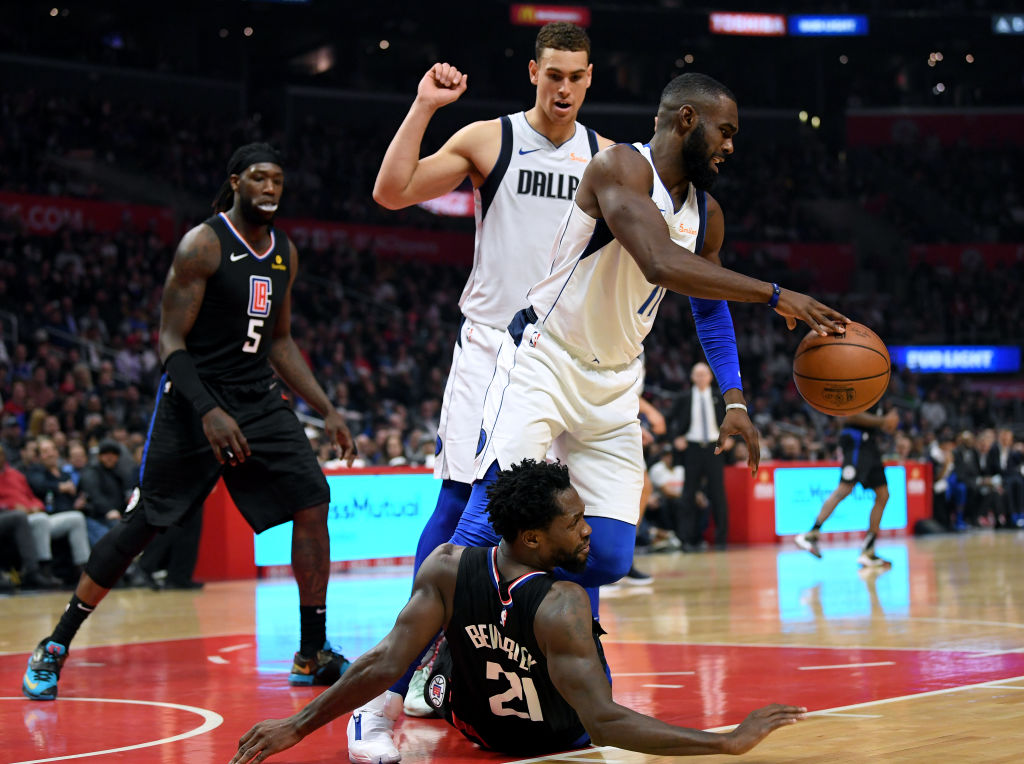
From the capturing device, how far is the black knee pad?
18.2ft

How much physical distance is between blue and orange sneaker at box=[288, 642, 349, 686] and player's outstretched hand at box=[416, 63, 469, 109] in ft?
7.59

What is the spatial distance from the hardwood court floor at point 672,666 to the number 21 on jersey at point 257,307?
1.48 m

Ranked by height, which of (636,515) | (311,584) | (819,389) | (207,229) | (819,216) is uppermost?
(819,216)

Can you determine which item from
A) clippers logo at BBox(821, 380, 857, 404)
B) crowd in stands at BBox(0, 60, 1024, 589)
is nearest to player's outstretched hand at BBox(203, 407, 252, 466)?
clippers logo at BBox(821, 380, 857, 404)

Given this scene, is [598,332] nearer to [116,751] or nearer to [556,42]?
[556,42]

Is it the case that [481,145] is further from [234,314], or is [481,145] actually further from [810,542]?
[810,542]

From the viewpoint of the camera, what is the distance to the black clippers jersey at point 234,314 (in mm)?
5711

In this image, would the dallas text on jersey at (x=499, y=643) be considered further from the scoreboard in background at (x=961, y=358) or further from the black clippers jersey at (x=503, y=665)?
the scoreboard in background at (x=961, y=358)

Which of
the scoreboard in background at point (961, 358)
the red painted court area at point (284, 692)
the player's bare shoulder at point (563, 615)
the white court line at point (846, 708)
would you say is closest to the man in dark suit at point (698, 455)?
the red painted court area at point (284, 692)

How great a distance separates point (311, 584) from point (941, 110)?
36.2 meters

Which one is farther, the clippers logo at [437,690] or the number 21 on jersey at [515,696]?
the clippers logo at [437,690]

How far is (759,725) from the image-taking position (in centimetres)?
313

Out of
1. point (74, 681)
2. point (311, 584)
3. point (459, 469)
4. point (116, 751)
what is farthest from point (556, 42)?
point (74, 681)

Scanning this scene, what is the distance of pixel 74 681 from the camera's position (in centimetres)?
572
